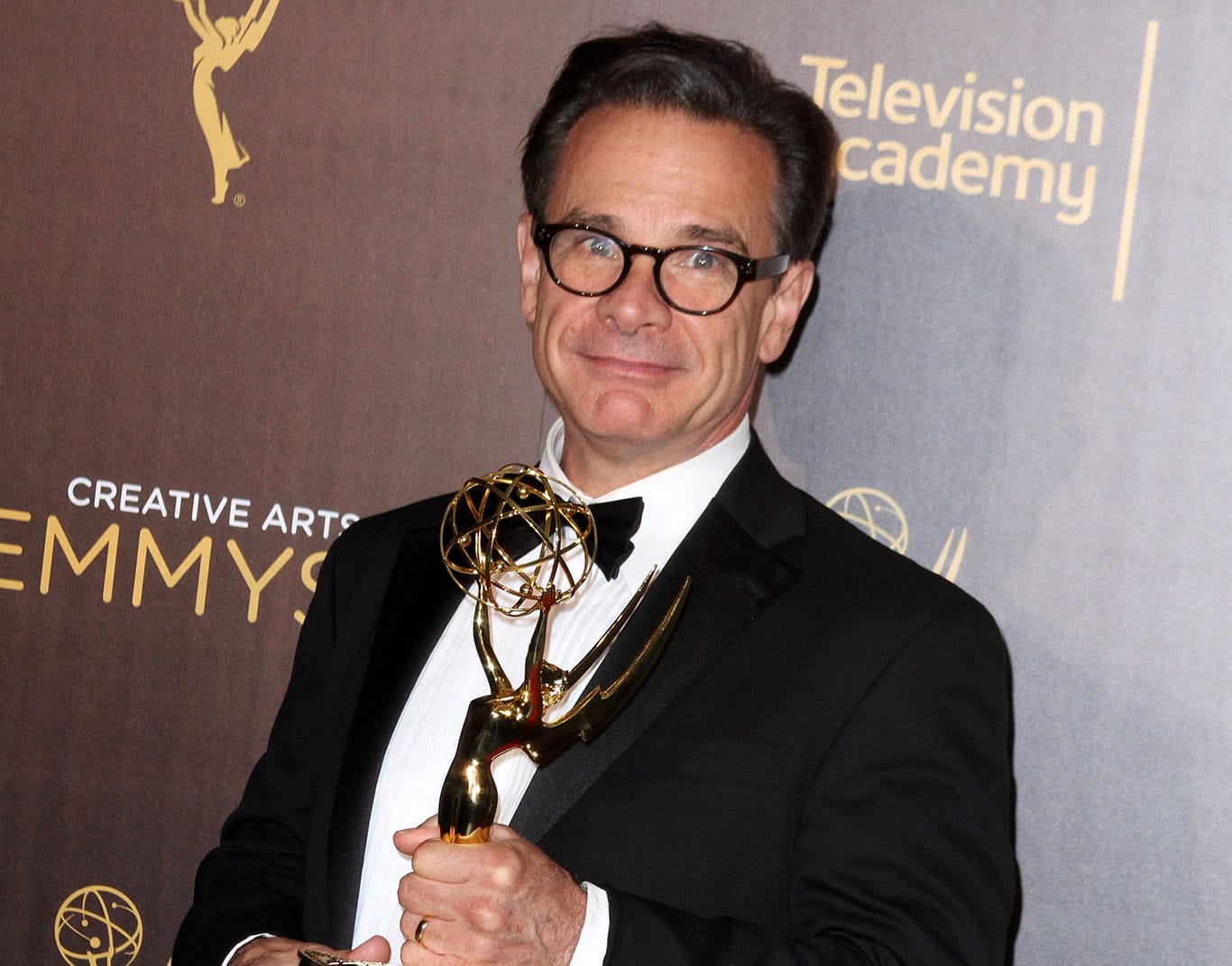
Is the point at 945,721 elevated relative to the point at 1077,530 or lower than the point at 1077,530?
lower

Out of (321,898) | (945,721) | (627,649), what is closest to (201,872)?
(321,898)

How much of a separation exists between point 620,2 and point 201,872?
1572mm

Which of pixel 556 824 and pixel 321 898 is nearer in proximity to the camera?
pixel 556 824

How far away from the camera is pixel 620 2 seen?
7.63ft

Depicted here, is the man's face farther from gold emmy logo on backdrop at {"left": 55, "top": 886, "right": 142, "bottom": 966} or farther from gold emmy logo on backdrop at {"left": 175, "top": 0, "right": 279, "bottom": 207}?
gold emmy logo on backdrop at {"left": 55, "top": 886, "right": 142, "bottom": 966}

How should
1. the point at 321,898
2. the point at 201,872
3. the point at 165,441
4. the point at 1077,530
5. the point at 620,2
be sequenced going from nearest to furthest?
the point at 321,898
the point at 201,872
the point at 1077,530
the point at 620,2
the point at 165,441

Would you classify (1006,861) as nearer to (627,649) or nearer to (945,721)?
(945,721)

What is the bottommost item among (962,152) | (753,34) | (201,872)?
(201,872)

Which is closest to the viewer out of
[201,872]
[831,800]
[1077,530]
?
[831,800]

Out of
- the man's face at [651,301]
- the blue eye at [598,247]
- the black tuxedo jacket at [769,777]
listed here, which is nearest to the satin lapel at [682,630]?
the black tuxedo jacket at [769,777]

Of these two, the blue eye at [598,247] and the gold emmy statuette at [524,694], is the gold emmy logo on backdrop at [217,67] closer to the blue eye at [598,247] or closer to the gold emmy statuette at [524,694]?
the blue eye at [598,247]

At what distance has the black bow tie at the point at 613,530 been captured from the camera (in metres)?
1.74

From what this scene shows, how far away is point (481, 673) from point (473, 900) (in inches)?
21.4

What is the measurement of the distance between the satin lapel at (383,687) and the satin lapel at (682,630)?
255 mm
